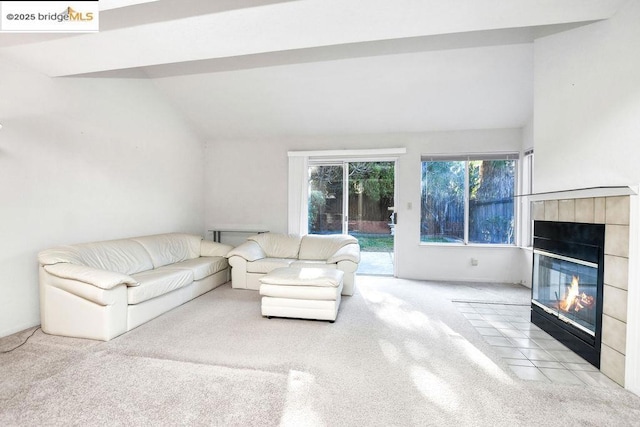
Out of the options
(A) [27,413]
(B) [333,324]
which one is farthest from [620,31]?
(A) [27,413]

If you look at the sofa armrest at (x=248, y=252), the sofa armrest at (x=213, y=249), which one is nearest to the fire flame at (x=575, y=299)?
the sofa armrest at (x=248, y=252)

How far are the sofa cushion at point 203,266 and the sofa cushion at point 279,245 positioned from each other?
66 centimetres

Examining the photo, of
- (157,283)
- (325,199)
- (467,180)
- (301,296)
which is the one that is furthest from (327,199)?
(157,283)

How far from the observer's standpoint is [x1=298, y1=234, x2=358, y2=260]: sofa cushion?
4625mm

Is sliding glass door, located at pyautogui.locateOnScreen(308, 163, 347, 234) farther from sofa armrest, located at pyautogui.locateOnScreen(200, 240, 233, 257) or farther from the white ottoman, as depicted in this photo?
the white ottoman

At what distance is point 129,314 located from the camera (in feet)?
9.05

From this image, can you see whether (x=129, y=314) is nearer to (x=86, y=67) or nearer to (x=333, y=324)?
(x=333, y=324)

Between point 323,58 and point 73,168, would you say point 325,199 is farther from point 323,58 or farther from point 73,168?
point 73,168

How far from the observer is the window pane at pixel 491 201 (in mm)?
4746

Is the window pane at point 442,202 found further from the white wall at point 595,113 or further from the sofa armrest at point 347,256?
the white wall at point 595,113

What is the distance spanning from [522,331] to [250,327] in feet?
9.03

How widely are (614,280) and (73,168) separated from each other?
17.2ft

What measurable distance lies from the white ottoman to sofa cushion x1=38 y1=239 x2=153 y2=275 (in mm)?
1754

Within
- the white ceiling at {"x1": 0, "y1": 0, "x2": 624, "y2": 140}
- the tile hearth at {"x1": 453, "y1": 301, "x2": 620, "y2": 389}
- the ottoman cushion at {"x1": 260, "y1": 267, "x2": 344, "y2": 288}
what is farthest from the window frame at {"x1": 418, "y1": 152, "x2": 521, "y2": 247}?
the ottoman cushion at {"x1": 260, "y1": 267, "x2": 344, "y2": 288}
